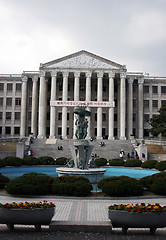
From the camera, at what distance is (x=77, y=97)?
206 feet

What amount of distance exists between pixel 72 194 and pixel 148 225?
24.4 feet

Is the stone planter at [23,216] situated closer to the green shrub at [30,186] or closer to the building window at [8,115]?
the green shrub at [30,186]

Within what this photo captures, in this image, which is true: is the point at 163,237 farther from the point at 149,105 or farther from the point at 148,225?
the point at 149,105

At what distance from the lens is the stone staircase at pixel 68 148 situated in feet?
150

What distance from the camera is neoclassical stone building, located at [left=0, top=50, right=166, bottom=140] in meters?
63.5

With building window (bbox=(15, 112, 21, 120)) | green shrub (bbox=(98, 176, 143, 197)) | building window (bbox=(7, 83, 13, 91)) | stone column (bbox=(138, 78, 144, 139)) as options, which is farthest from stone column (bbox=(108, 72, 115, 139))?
green shrub (bbox=(98, 176, 143, 197))

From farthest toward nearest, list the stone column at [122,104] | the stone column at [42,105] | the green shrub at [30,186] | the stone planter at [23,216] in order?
the stone column at [42,105], the stone column at [122,104], the green shrub at [30,186], the stone planter at [23,216]

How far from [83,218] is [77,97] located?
174ft

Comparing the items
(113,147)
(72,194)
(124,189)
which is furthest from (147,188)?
(113,147)

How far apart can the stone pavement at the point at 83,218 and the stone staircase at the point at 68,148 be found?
29.9 meters

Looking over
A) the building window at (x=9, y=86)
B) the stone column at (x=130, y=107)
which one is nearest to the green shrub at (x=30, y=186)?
the stone column at (x=130, y=107)

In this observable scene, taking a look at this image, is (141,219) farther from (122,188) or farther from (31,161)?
(31,161)

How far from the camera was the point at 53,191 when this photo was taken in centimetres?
1554

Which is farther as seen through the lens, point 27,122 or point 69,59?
point 27,122
